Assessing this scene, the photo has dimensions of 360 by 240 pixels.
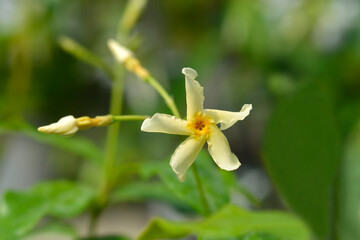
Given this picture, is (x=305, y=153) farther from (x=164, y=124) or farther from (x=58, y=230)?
(x=58, y=230)

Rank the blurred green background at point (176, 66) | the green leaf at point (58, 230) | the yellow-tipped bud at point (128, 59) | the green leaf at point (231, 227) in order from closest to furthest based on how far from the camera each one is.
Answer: the green leaf at point (231, 227)
the yellow-tipped bud at point (128, 59)
the green leaf at point (58, 230)
the blurred green background at point (176, 66)

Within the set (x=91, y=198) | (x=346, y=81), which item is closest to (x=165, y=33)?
(x=346, y=81)

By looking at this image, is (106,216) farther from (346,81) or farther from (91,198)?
(91,198)

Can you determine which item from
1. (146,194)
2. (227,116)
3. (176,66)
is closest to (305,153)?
(227,116)

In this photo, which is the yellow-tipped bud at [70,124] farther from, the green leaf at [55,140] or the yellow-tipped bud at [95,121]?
the green leaf at [55,140]

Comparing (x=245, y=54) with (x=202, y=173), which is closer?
(x=202, y=173)

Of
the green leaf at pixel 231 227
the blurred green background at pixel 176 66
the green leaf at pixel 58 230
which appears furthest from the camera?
the blurred green background at pixel 176 66

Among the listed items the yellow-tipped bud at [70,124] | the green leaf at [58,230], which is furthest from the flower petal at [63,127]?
the green leaf at [58,230]
